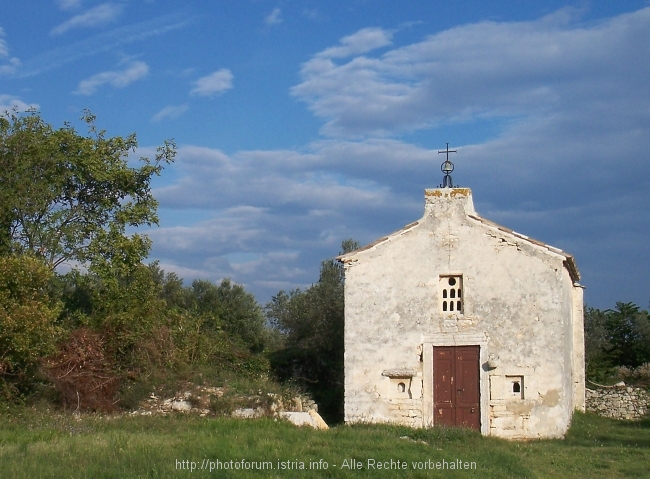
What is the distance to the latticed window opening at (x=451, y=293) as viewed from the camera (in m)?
19.8

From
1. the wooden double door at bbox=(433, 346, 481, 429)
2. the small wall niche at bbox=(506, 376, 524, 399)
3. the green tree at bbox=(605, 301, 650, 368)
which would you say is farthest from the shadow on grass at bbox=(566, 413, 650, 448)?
the green tree at bbox=(605, 301, 650, 368)

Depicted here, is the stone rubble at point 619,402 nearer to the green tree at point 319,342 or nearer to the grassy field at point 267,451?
the grassy field at point 267,451

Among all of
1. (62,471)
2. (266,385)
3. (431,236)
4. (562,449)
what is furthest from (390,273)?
(62,471)

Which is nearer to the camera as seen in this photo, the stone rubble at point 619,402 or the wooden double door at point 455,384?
the wooden double door at point 455,384

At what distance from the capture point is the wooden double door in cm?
1928

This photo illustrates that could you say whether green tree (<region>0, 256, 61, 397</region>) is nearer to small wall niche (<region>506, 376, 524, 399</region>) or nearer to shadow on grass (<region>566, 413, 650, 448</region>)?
small wall niche (<region>506, 376, 524, 399</region>)

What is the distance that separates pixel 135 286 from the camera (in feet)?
70.7

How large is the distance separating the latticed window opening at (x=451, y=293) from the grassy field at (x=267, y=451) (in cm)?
379

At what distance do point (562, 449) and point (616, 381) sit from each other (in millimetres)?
12244

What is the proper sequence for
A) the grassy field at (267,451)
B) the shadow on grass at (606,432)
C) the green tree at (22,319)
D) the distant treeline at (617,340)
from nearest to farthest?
1. the grassy field at (267,451)
2. the green tree at (22,319)
3. the shadow on grass at (606,432)
4. the distant treeline at (617,340)

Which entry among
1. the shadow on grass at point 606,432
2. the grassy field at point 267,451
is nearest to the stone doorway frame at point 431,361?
the grassy field at point 267,451

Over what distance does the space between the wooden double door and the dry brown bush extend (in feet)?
27.4

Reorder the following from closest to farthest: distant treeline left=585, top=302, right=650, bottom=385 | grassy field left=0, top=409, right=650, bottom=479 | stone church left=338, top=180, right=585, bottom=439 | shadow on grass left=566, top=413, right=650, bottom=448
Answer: grassy field left=0, top=409, right=650, bottom=479, shadow on grass left=566, top=413, right=650, bottom=448, stone church left=338, top=180, right=585, bottom=439, distant treeline left=585, top=302, right=650, bottom=385

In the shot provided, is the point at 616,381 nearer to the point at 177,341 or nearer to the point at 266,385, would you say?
the point at 266,385
